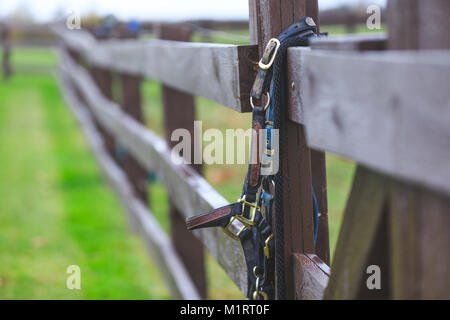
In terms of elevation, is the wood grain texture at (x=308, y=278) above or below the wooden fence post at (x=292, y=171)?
below

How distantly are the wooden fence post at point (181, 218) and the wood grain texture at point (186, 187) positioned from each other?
A: 0.15m

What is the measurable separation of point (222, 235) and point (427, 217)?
1.13m

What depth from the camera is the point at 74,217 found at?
15.9ft

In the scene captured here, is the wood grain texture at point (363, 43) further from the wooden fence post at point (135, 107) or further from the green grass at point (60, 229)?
the wooden fence post at point (135, 107)

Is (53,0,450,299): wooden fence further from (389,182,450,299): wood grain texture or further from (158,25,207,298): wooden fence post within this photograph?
(158,25,207,298): wooden fence post

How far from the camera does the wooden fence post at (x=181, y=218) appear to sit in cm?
298

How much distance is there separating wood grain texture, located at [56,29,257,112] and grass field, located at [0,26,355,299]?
3.98 feet

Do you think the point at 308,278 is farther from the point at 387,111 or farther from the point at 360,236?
the point at 387,111

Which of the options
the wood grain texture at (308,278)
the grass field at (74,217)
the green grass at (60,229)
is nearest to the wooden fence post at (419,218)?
the wood grain texture at (308,278)

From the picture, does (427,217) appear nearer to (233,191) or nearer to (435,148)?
(435,148)

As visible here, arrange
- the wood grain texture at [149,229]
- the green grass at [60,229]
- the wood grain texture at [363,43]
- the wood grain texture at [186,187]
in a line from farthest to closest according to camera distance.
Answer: the green grass at [60,229] → the wood grain texture at [149,229] → the wood grain texture at [186,187] → the wood grain texture at [363,43]

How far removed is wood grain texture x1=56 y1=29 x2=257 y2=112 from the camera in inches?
64.2

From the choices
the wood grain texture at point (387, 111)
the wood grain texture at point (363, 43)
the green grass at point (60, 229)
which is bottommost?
the green grass at point (60, 229)

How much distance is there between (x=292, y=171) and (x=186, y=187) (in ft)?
3.34
